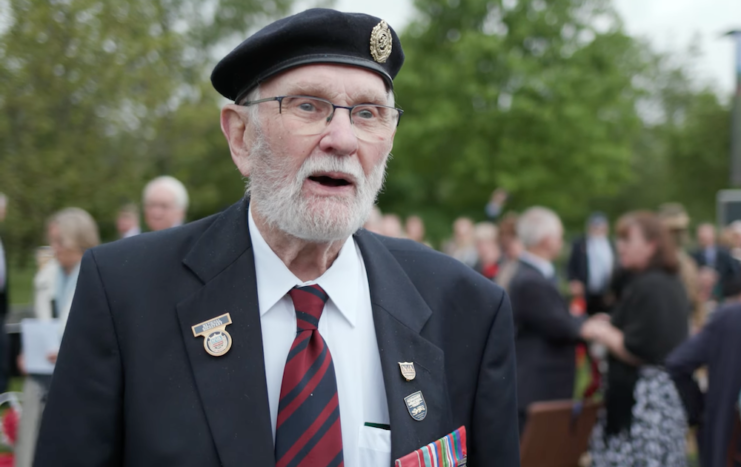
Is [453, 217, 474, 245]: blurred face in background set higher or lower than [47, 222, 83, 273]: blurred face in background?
higher

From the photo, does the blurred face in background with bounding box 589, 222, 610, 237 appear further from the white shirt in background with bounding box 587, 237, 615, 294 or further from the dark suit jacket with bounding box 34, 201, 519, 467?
the dark suit jacket with bounding box 34, 201, 519, 467

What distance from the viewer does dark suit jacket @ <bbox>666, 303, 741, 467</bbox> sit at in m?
4.01

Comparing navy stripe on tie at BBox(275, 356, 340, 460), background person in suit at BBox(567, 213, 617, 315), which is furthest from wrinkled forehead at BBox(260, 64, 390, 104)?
background person in suit at BBox(567, 213, 617, 315)

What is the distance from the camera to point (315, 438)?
168 cm

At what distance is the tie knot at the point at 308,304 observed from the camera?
1.80 meters

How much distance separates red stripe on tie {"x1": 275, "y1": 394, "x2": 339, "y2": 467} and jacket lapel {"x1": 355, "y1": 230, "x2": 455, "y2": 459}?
15cm

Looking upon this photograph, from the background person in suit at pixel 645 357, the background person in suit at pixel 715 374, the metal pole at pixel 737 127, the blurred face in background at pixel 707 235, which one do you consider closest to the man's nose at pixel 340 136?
the background person in suit at pixel 715 374

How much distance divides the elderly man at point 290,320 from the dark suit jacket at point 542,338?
132 inches

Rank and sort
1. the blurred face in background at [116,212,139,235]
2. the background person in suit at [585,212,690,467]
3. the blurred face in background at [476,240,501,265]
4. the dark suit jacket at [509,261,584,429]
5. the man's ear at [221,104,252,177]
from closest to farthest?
the man's ear at [221,104,252,177] → the background person in suit at [585,212,690,467] → the dark suit jacket at [509,261,584,429] → the blurred face in background at [116,212,139,235] → the blurred face in background at [476,240,501,265]

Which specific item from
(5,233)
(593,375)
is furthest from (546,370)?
(5,233)

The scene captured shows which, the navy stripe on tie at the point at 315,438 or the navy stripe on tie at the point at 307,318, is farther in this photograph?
the navy stripe on tie at the point at 307,318

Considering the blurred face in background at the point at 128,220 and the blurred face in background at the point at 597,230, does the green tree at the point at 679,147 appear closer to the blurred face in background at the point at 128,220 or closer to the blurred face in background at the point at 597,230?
the blurred face in background at the point at 597,230

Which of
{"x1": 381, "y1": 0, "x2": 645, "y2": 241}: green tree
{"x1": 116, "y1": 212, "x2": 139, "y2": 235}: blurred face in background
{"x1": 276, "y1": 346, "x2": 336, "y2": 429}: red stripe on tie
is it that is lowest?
{"x1": 276, "y1": 346, "x2": 336, "y2": 429}: red stripe on tie

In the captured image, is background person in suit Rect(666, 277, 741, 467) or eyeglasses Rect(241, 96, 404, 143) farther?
background person in suit Rect(666, 277, 741, 467)
